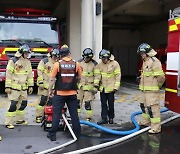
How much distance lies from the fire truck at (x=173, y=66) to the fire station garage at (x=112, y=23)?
3.71 metres

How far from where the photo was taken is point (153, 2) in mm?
16109

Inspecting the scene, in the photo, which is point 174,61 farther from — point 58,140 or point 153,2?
point 153,2

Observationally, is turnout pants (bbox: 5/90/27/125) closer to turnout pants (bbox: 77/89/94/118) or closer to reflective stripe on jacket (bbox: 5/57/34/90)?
reflective stripe on jacket (bbox: 5/57/34/90)

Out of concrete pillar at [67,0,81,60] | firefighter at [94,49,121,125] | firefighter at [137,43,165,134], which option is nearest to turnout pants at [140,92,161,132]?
firefighter at [137,43,165,134]

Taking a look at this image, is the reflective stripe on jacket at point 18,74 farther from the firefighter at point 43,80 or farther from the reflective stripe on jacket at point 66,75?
the reflective stripe on jacket at point 66,75

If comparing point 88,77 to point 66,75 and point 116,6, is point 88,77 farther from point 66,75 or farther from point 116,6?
point 116,6

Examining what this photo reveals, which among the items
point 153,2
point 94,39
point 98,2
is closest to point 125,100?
point 94,39

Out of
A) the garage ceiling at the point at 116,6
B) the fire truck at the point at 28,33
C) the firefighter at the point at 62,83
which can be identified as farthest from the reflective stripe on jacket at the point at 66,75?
the garage ceiling at the point at 116,6

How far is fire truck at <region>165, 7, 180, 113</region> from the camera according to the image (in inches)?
226

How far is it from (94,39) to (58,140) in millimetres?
4722

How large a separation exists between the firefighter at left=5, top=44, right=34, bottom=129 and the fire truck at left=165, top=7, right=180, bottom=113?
2.96 metres

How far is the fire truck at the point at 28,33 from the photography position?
988 cm

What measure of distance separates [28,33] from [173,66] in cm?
588

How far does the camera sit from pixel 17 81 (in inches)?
241
